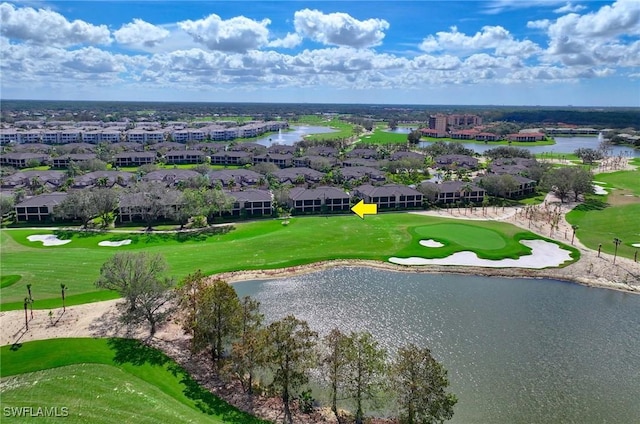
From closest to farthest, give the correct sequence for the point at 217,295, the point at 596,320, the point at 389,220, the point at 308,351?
the point at 308,351 < the point at 217,295 < the point at 596,320 < the point at 389,220

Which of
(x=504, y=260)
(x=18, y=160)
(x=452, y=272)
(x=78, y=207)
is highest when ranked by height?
(x=18, y=160)

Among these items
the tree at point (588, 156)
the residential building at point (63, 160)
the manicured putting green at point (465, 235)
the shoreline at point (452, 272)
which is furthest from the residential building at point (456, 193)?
the residential building at point (63, 160)

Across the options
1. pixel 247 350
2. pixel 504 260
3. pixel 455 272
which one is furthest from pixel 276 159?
pixel 247 350

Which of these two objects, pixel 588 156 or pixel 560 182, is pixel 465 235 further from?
pixel 588 156

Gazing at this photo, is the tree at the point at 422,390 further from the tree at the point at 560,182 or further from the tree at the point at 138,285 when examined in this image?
the tree at the point at 560,182

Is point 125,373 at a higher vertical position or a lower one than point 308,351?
lower

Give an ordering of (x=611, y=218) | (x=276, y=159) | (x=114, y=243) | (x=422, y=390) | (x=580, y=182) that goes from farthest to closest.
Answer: (x=276, y=159)
(x=580, y=182)
(x=611, y=218)
(x=114, y=243)
(x=422, y=390)

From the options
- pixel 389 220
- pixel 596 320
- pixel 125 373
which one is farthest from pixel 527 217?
pixel 125 373

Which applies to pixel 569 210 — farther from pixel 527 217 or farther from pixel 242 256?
pixel 242 256
